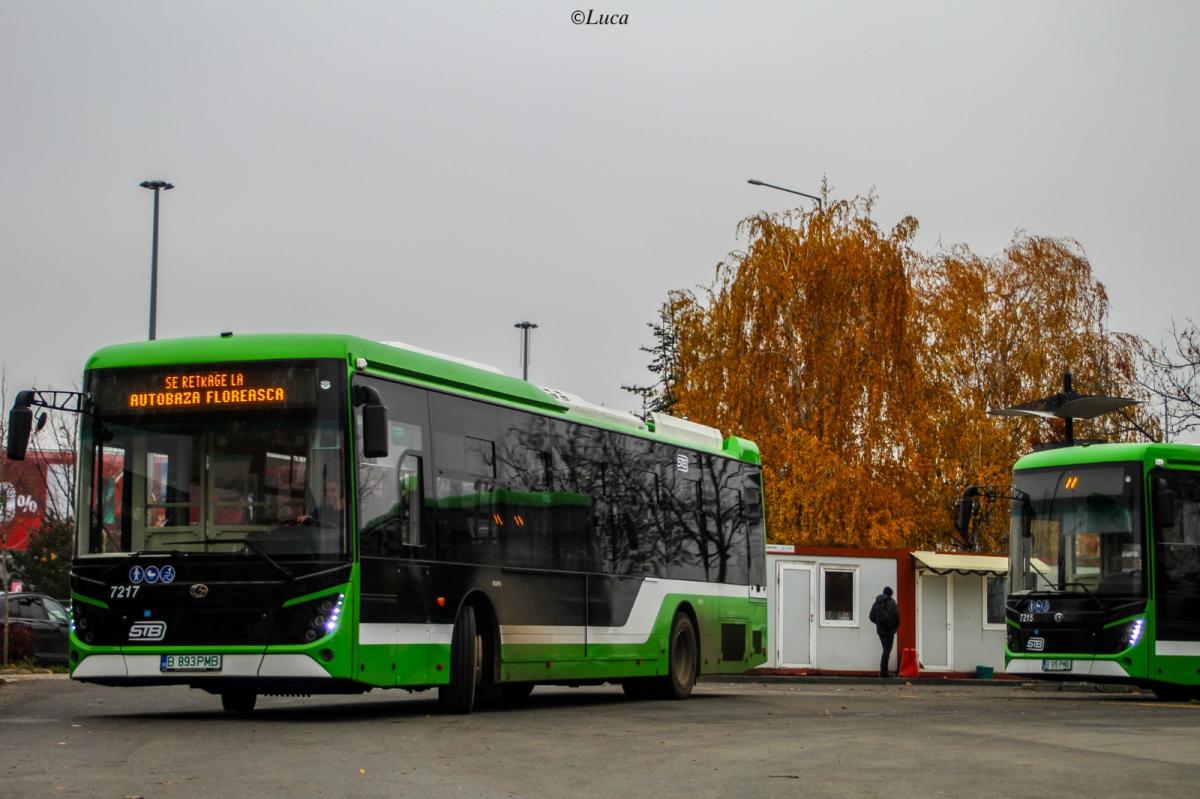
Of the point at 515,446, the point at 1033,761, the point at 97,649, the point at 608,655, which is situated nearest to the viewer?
the point at 1033,761

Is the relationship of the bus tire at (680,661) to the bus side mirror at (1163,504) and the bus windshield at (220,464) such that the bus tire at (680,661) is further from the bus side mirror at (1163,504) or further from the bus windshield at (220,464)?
the bus windshield at (220,464)

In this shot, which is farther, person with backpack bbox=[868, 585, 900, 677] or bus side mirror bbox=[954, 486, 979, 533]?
person with backpack bbox=[868, 585, 900, 677]

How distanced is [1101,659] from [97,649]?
14.8 m

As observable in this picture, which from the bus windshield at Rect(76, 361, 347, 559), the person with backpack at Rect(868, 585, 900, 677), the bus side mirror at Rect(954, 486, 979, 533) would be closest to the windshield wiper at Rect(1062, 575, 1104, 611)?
the bus side mirror at Rect(954, 486, 979, 533)

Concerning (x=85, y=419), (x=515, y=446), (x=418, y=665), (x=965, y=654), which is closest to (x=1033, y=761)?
(x=418, y=665)

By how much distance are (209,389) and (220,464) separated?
0.73 m

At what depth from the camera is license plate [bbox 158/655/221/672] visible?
53.7 ft

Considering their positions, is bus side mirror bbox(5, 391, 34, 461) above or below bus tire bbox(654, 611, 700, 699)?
above

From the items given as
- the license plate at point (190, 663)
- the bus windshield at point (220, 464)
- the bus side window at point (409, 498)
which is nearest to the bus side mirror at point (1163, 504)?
the bus side window at point (409, 498)

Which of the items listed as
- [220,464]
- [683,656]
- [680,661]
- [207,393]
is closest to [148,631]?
[220,464]

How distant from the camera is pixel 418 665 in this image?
17516mm

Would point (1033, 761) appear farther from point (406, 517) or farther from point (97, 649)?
point (97, 649)

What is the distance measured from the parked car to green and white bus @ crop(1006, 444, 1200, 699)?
21075 mm

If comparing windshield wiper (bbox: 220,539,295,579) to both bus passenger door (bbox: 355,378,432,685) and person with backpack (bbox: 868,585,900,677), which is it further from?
person with backpack (bbox: 868,585,900,677)
